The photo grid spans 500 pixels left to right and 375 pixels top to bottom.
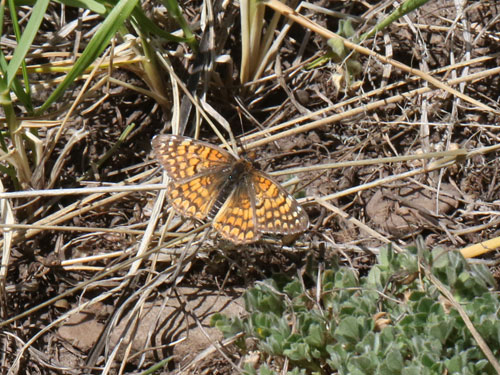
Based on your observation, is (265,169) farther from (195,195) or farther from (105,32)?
(105,32)

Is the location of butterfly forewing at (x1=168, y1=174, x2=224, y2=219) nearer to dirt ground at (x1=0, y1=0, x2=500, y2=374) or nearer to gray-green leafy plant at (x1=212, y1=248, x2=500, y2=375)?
dirt ground at (x1=0, y1=0, x2=500, y2=374)

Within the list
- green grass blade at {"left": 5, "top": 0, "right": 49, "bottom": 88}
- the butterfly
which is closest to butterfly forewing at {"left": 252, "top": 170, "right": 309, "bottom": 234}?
the butterfly

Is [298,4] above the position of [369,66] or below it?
above

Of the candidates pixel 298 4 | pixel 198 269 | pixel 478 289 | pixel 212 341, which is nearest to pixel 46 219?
pixel 198 269

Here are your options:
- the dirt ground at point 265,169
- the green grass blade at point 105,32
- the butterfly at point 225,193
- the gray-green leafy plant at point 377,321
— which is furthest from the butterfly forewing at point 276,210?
the green grass blade at point 105,32

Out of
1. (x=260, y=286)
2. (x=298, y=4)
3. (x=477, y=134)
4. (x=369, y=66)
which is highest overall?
(x=298, y=4)

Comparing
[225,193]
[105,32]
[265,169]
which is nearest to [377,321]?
[225,193]

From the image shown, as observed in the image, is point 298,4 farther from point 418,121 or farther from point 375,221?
point 375,221

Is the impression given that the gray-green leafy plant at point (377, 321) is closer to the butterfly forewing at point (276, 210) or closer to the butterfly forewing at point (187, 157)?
the butterfly forewing at point (276, 210)
